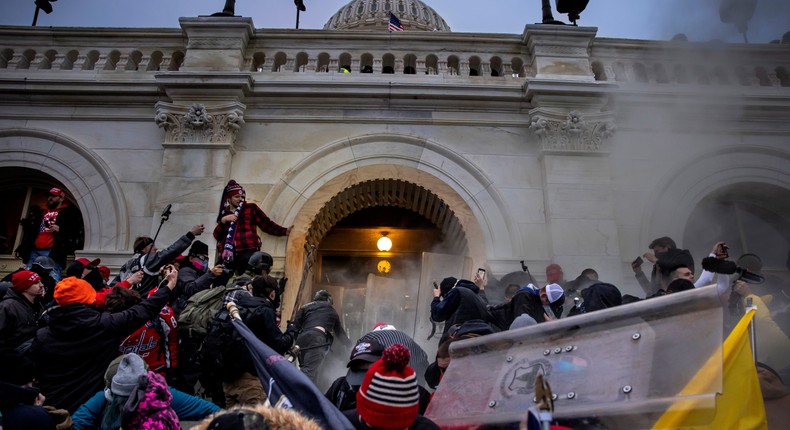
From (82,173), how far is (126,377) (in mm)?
6697

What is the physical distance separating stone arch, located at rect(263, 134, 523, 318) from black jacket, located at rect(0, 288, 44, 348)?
12.4 feet

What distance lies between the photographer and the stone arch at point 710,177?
28.9ft

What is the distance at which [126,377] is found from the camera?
3408 millimetres

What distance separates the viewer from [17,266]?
29.0 ft

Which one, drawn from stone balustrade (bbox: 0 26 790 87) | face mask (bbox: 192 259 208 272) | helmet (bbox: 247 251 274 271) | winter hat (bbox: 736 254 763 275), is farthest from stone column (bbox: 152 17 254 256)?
winter hat (bbox: 736 254 763 275)

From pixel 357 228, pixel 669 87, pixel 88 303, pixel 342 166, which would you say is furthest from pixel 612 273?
pixel 88 303

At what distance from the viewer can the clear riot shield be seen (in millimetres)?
1966

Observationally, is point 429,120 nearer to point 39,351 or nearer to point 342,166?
point 342,166

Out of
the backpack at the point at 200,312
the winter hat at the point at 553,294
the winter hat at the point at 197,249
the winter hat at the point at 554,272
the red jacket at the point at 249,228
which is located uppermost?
the red jacket at the point at 249,228

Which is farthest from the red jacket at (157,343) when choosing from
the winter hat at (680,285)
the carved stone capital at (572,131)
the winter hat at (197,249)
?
the carved stone capital at (572,131)

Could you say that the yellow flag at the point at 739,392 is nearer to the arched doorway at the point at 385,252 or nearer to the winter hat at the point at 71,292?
the winter hat at the point at 71,292

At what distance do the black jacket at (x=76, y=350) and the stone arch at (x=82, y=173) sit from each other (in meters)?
4.51

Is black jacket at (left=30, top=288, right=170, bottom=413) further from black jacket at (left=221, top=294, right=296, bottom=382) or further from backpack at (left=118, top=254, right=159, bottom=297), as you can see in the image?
backpack at (left=118, top=254, right=159, bottom=297)

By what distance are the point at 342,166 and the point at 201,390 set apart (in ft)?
14.3
